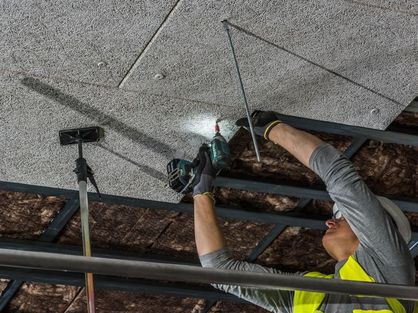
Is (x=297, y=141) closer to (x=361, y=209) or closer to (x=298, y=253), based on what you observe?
(x=361, y=209)

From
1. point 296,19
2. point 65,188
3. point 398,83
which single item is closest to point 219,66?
point 296,19

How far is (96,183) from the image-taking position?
12.3ft

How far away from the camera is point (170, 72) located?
3129mm

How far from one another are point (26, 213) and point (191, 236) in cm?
86

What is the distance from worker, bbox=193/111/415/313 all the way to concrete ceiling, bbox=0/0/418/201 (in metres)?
0.27

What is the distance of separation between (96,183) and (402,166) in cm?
146

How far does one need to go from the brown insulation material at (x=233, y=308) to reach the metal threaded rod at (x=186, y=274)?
294 centimetres

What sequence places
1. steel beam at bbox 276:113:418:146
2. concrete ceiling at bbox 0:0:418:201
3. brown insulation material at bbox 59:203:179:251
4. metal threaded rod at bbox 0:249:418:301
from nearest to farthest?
metal threaded rod at bbox 0:249:418:301, concrete ceiling at bbox 0:0:418:201, steel beam at bbox 276:113:418:146, brown insulation material at bbox 59:203:179:251

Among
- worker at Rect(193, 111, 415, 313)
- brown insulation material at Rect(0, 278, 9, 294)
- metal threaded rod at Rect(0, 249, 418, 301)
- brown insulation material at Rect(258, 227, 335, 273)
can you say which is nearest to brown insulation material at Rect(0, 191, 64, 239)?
brown insulation material at Rect(0, 278, 9, 294)

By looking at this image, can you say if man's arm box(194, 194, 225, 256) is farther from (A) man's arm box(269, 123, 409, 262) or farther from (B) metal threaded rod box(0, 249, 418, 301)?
(B) metal threaded rod box(0, 249, 418, 301)

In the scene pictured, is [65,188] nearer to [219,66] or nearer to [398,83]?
[219,66]

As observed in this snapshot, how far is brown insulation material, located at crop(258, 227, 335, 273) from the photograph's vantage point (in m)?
4.56

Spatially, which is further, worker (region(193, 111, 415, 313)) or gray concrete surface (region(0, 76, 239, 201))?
gray concrete surface (region(0, 76, 239, 201))

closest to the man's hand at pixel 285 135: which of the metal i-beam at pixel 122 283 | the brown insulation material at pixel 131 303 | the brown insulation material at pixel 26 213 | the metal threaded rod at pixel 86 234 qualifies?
the metal threaded rod at pixel 86 234
